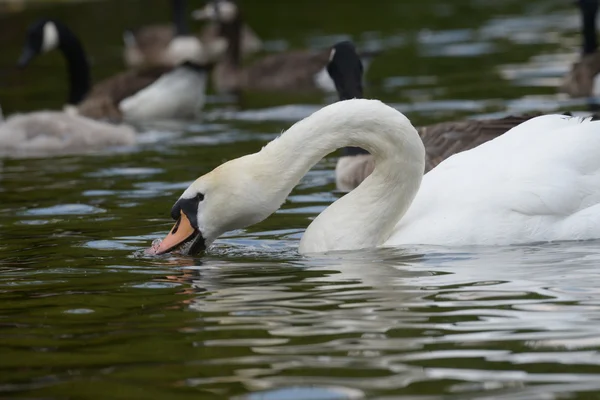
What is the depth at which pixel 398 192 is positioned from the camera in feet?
26.7

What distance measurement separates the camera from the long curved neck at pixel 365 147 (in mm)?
7910

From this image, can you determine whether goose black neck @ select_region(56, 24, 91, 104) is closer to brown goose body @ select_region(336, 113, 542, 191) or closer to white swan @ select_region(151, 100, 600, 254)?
brown goose body @ select_region(336, 113, 542, 191)

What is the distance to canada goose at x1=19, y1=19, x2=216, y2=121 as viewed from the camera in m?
19.2

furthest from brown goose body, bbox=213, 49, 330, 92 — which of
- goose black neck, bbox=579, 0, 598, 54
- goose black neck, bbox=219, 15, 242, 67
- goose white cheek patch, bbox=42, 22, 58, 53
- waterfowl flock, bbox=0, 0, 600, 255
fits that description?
waterfowl flock, bbox=0, 0, 600, 255

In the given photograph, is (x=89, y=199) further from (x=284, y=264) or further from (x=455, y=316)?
(x=455, y=316)

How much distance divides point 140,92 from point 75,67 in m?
1.31

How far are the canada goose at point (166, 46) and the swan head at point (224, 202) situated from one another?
61.7ft

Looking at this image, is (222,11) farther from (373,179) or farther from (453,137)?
(373,179)

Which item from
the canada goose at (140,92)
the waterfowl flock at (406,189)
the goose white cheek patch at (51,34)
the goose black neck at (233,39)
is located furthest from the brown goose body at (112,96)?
the waterfowl flock at (406,189)

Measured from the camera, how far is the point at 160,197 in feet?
38.4

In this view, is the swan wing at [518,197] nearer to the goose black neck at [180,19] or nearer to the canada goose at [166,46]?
the canada goose at [166,46]

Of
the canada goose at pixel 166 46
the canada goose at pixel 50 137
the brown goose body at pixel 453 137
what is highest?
the brown goose body at pixel 453 137

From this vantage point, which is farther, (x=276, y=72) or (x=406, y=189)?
(x=276, y=72)

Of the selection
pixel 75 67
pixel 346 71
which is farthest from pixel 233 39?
pixel 346 71
